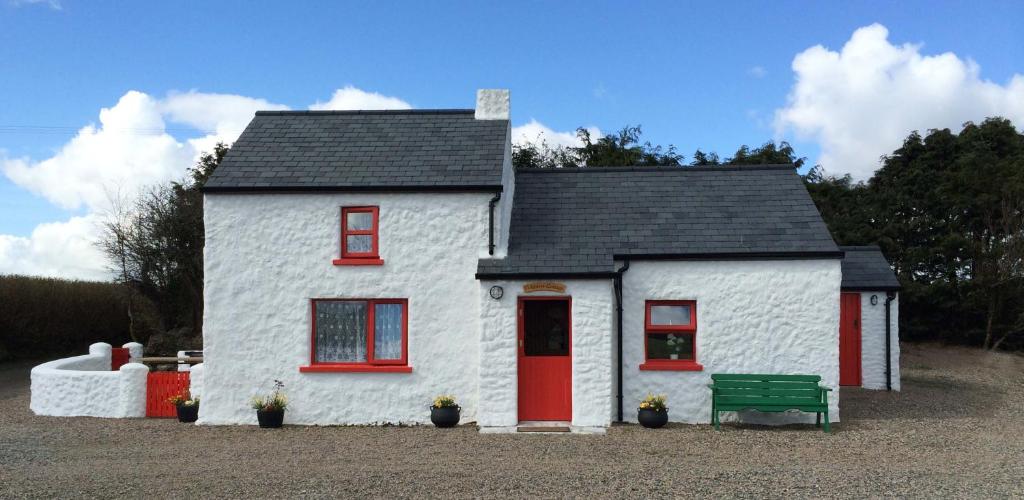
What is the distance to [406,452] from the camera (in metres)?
9.83

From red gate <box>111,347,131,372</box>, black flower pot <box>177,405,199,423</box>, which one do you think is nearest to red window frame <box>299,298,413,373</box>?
black flower pot <box>177,405,199,423</box>

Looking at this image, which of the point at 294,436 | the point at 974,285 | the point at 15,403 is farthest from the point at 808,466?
the point at 974,285

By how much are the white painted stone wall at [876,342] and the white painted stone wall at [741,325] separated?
530cm

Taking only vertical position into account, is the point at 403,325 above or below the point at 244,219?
below

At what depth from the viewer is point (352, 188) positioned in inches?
478

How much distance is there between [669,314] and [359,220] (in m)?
5.50

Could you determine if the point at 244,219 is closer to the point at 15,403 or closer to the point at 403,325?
the point at 403,325

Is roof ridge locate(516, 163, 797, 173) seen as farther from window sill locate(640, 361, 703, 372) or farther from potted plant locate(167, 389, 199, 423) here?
potted plant locate(167, 389, 199, 423)

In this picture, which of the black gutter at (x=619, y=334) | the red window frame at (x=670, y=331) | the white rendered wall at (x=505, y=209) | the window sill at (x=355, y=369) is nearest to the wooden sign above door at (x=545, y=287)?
the white rendered wall at (x=505, y=209)

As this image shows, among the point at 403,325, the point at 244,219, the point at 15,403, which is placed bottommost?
the point at 15,403

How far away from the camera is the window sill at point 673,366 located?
1200 centimetres

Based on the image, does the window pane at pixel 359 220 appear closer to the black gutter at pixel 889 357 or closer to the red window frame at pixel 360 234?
the red window frame at pixel 360 234

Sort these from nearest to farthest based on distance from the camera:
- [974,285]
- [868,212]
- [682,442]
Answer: [682,442], [974,285], [868,212]

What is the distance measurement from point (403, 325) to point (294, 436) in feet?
8.05
